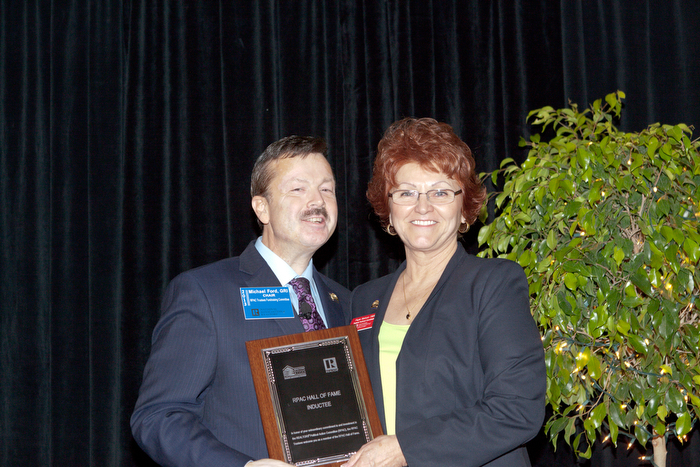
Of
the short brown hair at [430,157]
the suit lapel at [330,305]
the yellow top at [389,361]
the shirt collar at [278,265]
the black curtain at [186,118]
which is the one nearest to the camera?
the yellow top at [389,361]

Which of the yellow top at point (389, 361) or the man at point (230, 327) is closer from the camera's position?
the man at point (230, 327)

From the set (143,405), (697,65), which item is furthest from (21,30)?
(697,65)

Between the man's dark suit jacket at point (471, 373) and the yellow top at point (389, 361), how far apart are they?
2 cm

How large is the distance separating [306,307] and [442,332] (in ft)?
1.78

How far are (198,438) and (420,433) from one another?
2.26 ft

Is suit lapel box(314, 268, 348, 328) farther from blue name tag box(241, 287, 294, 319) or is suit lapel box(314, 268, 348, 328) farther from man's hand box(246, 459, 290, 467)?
man's hand box(246, 459, 290, 467)

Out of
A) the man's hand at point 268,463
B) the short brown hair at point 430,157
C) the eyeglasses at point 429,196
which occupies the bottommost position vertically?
the man's hand at point 268,463

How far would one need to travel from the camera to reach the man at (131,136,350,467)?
6.10 feet

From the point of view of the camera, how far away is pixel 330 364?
195cm

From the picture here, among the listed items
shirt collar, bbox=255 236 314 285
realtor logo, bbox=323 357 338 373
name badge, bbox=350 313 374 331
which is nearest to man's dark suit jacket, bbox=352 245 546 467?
name badge, bbox=350 313 374 331

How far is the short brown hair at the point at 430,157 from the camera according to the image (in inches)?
87.7

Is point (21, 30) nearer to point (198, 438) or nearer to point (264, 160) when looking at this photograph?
point (264, 160)

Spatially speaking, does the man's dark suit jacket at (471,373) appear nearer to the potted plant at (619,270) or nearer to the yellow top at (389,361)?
→ the yellow top at (389,361)

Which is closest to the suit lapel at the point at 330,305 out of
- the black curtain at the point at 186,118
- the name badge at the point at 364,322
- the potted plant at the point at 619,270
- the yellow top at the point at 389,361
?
the name badge at the point at 364,322
